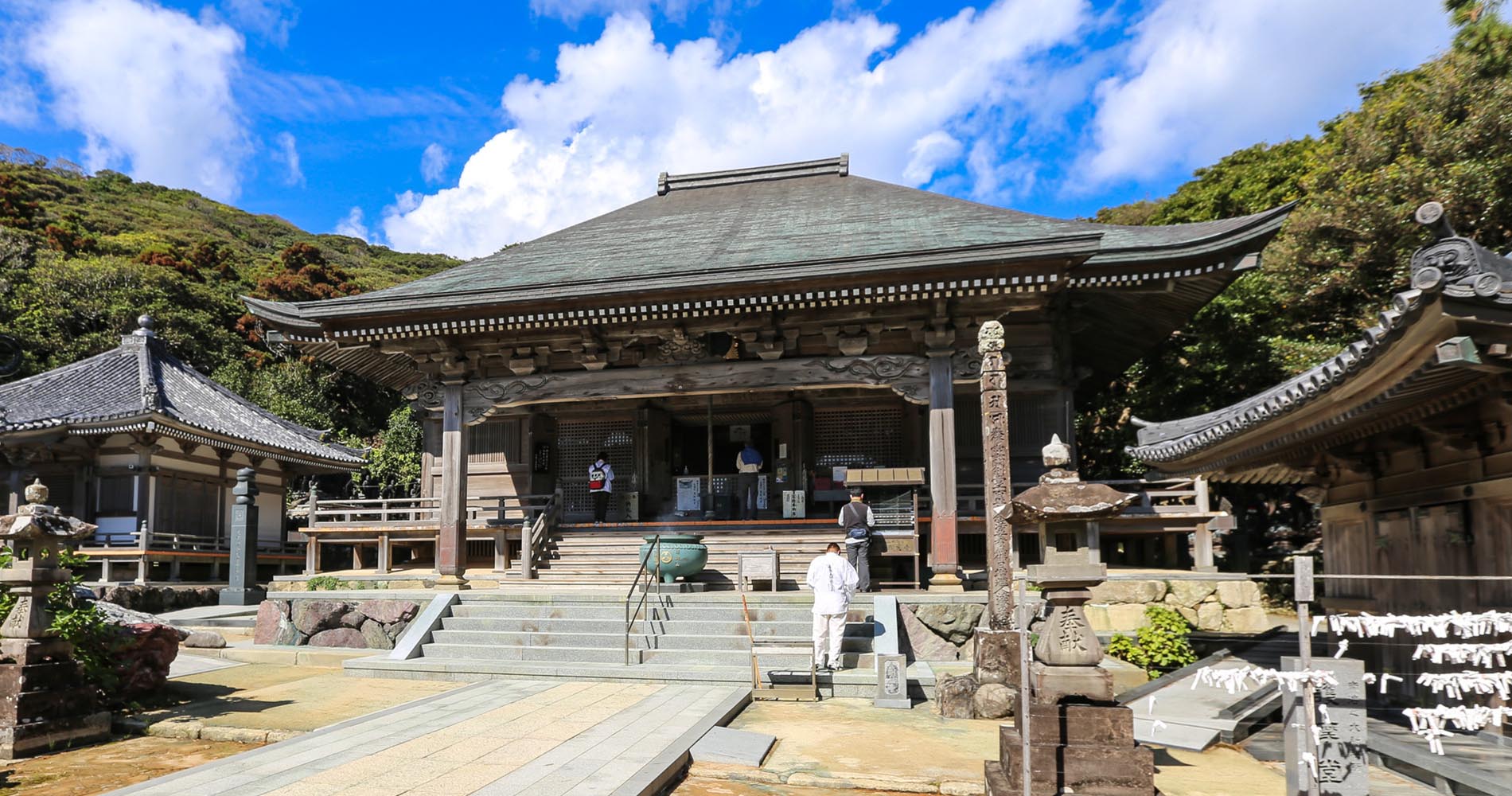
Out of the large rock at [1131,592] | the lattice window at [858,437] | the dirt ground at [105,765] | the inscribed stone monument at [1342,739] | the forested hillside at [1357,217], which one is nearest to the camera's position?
the inscribed stone monument at [1342,739]

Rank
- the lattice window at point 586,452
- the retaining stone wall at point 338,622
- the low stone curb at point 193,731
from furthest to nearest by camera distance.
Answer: the lattice window at point 586,452
the retaining stone wall at point 338,622
the low stone curb at point 193,731

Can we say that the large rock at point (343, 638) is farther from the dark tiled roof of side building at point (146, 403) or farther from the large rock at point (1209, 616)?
the large rock at point (1209, 616)

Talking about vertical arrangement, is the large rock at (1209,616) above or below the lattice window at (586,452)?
below

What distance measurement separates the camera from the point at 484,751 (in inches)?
249

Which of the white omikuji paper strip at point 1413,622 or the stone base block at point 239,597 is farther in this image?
the stone base block at point 239,597

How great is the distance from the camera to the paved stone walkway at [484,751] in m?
5.29

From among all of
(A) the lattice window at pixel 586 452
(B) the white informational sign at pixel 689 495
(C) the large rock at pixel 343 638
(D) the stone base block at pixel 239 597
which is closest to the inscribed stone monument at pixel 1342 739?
(C) the large rock at pixel 343 638

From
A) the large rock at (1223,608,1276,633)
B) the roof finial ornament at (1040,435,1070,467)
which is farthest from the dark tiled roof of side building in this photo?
the large rock at (1223,608,1276,633)

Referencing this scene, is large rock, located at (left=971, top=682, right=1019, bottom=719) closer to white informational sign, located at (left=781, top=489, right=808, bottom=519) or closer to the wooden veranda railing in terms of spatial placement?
white informational sign, located at (left=781, top=489, right=808, bottom=519)

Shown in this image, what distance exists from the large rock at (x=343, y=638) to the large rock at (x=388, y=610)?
34 centimetres

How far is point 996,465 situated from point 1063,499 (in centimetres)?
365

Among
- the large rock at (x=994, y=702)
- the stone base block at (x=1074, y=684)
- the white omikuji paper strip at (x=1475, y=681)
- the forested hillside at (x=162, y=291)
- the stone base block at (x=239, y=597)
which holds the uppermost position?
the forested hillside at (x=162, y=291)

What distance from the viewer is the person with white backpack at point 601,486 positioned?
18109 millimetres

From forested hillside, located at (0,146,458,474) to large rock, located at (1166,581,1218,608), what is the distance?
28.8 m
